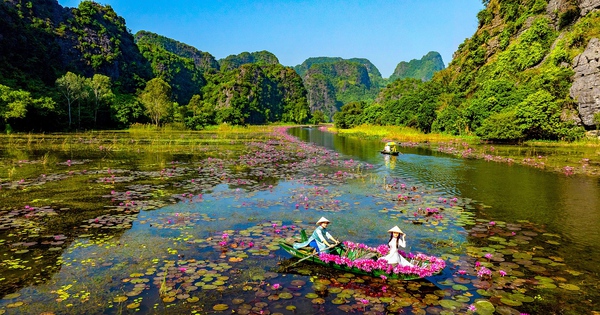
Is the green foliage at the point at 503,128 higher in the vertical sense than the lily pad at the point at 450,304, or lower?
higher

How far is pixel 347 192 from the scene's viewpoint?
54.5 feet

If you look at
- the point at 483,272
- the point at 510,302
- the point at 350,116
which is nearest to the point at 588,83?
the point at 483,272

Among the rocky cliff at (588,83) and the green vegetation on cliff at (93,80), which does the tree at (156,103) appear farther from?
the rocky cliff at (588,83)

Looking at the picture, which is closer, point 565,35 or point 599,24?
point 599,24

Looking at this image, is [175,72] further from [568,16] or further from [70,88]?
[568,16]

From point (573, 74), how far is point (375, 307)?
5178cm

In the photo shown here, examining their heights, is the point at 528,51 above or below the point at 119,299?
above

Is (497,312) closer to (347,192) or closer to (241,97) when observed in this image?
(347,192)

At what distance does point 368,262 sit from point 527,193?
42.5 ft

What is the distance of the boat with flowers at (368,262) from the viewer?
7266 millimetres

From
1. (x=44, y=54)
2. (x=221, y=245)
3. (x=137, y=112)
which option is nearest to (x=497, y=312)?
(x=221, y=245)

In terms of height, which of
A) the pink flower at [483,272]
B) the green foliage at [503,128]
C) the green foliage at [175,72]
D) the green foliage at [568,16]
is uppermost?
the green foliage at [175,72]

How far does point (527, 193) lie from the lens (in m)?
16.7

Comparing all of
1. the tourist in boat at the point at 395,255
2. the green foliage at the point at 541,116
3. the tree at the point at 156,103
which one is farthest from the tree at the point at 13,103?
the green foliage at the point at 541,116
